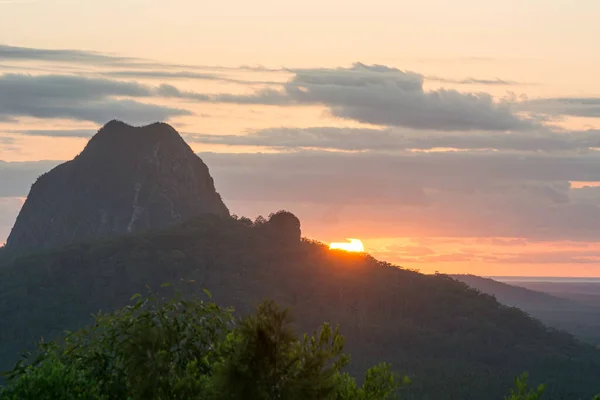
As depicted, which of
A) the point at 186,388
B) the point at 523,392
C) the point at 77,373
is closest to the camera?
the point at 186,388

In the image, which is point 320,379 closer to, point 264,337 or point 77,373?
point 264,337

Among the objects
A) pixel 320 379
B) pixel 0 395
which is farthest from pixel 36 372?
pixel 320 379

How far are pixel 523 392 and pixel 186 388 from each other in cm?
1503

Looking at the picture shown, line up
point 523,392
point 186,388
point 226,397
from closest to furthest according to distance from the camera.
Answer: point 226,397 < point 186,388 < point 523,392

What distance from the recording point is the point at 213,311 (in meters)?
50.2

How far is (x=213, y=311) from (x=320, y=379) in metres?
16.3

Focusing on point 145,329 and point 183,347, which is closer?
point 145,329

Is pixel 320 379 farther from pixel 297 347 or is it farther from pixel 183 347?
pixel 183 347

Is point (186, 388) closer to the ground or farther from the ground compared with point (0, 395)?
farther from the ground

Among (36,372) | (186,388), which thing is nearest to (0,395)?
(36,372)

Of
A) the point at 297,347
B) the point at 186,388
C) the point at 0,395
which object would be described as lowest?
the point at 0,395

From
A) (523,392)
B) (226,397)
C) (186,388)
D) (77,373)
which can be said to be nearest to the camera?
(226,397)

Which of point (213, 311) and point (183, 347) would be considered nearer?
point (183, 347)

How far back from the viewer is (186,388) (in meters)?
41.1
